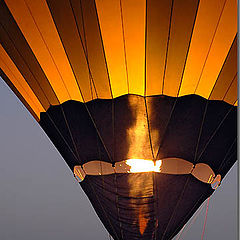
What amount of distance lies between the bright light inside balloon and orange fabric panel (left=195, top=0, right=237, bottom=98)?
78 centimetres

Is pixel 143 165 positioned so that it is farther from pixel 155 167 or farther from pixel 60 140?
pixel 60 140

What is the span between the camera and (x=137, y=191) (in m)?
4.14

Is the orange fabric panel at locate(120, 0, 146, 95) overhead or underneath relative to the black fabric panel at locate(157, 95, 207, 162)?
overhead

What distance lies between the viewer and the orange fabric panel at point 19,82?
4.51 metres

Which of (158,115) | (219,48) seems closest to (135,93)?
(158,115)

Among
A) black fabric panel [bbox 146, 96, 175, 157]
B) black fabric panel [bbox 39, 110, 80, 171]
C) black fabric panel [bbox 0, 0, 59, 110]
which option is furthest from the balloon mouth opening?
black fabric panel [bbox 0, 0, 59, 110]

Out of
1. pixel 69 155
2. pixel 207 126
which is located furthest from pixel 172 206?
pixel 69 155

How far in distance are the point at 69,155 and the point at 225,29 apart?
1.99 m

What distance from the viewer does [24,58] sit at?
13.9 ft

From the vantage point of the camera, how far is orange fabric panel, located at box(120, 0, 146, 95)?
137 inches

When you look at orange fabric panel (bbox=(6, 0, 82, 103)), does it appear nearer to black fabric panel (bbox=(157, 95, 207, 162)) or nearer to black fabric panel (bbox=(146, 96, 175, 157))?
black fabric panel (bbox=(146, 96, 175, 157))

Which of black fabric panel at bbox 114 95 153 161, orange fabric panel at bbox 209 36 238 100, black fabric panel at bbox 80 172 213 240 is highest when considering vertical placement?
orange fabric panel at bbox 209 36 238 100

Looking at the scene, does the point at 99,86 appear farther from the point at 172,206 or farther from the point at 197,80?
the point at 172,206

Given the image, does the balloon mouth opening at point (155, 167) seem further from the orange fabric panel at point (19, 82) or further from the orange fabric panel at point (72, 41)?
the orange fabric panel at point (19, 82)
